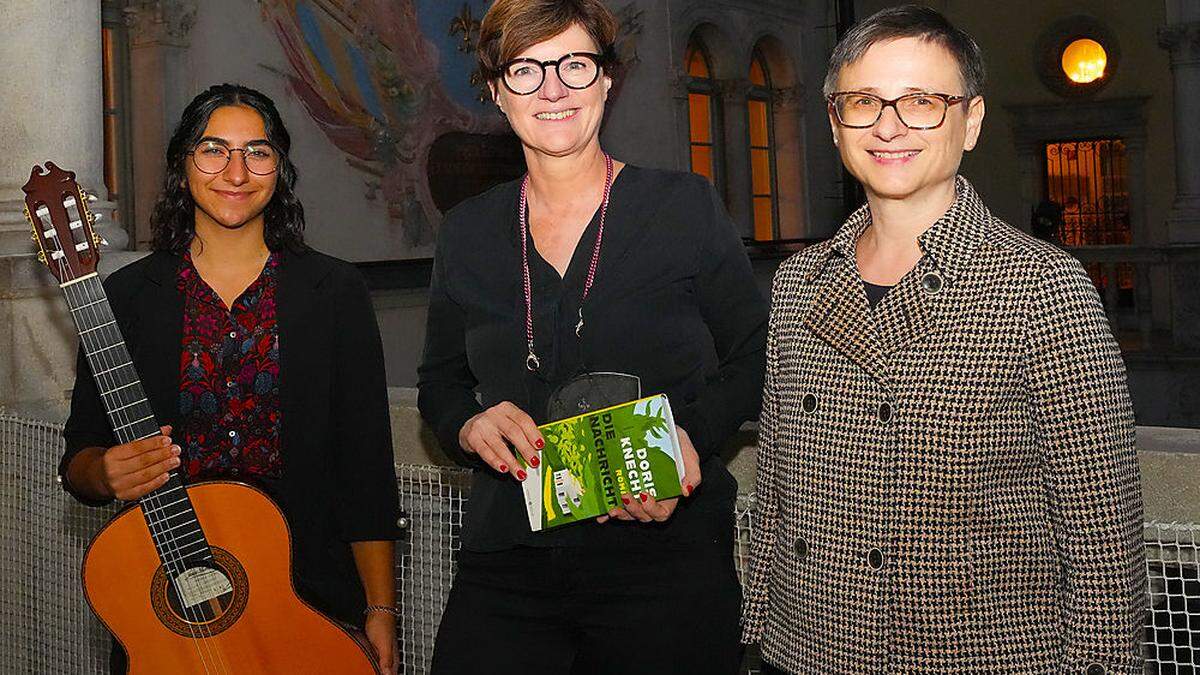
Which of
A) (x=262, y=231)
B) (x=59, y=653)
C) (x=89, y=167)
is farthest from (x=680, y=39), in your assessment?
(x=262, y=231)

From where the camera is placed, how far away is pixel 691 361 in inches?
95.3

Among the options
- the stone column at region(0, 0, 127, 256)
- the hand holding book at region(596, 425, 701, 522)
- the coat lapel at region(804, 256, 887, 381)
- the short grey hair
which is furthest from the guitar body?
the stone column at region(0, 0, 127, 256)

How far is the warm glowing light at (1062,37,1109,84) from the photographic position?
2077cm

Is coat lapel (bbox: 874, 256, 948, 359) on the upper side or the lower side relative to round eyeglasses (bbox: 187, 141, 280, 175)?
lower

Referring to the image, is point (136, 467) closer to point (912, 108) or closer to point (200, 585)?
point (200, 585)

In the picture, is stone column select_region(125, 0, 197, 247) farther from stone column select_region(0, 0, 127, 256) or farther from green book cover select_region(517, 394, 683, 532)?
green book cover select_region(517, 394, 683, 532)

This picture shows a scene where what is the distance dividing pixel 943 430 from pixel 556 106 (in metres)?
0.85

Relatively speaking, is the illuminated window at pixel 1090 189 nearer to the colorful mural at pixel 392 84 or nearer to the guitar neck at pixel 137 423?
the colorful mural at pixel 392 84

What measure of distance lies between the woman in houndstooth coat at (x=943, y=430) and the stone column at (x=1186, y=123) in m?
16.7

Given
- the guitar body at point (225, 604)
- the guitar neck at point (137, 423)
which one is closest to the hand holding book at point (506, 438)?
the guitar body at point (225, 604)

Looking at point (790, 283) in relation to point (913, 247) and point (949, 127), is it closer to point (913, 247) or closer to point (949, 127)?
point (913, 247)

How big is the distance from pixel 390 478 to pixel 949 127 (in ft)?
4.44

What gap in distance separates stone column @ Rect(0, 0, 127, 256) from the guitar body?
3120 mm

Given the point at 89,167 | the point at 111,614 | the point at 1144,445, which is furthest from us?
the point at 89,167
